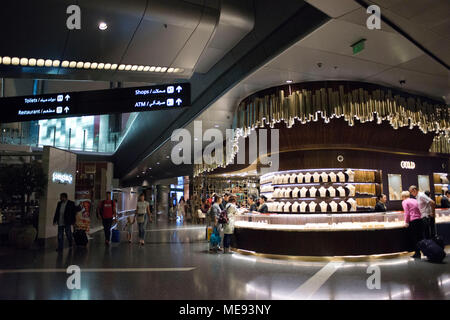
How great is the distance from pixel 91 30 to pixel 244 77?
3220 mm

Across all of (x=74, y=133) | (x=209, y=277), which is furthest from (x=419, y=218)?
(x=74, y=133)

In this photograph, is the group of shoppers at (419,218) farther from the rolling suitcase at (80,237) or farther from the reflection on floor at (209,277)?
the rolling suitcase at (80,237)

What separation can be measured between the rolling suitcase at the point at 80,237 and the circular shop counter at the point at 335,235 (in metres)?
5.15

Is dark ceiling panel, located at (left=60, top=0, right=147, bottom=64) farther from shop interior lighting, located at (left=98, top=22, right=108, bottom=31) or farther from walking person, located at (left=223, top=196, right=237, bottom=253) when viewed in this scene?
walking person, located at (left=223, top=196, right=237, bottom=253)

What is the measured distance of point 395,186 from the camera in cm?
989

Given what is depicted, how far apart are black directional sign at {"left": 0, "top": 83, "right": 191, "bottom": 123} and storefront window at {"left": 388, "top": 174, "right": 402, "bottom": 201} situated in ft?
21.7

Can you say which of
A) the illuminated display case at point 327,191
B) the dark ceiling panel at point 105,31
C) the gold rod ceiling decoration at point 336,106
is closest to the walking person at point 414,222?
the illuminated display case at point 327,191

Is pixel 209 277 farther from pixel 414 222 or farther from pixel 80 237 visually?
pixel 80 237

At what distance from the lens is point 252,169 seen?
15.7 metres

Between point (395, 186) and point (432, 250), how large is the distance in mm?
3640

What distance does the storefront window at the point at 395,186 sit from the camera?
9719mm

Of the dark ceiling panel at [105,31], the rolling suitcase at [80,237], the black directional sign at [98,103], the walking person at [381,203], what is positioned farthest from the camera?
the rolling suitcase at [80,237]

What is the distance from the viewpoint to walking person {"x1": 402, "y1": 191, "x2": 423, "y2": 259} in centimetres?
712

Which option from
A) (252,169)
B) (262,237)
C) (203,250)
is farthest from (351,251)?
(252,169)
